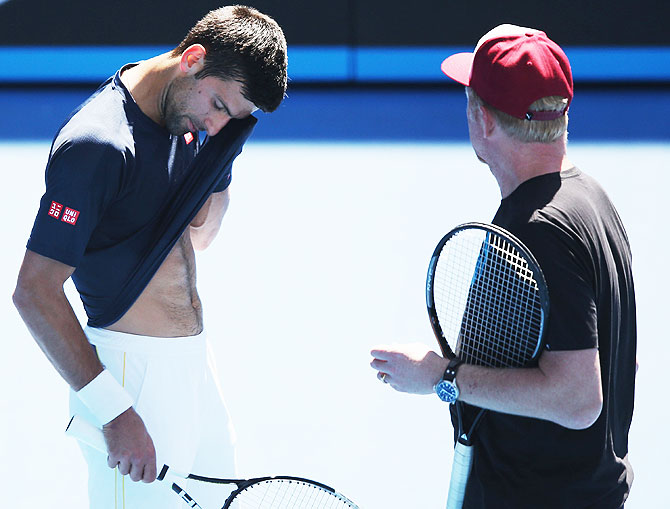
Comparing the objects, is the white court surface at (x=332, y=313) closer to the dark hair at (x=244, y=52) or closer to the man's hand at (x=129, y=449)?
the man's hand at (x=129, y=449)

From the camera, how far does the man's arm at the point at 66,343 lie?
2102mm

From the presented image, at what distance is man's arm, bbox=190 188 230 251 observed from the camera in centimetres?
273

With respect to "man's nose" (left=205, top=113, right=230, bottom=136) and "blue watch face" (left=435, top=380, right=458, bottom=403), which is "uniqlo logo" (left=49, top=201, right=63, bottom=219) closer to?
"man's nose" (left=205, top=113, right=230, bottom=136)

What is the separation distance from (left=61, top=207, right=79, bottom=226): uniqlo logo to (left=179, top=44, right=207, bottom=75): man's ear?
47cm

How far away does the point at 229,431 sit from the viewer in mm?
2521

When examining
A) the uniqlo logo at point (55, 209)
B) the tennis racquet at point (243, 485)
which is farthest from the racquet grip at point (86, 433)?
the uniqlo logo at point (55, 209)

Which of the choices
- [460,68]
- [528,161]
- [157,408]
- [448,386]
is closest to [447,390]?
[448,386]

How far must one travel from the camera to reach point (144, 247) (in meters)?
2.31

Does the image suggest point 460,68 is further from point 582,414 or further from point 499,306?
point 582,414

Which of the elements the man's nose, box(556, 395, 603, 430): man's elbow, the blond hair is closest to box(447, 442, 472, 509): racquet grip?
box(556, 395, 603, 430): man's elbow

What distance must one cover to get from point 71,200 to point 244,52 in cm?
56

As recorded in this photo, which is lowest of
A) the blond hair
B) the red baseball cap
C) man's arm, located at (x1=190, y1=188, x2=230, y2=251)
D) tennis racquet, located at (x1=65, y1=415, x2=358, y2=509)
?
tennis racquet, located at (x1=65, y1=415, x2=358, y2=509)

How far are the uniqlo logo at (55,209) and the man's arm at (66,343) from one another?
109 millimetres

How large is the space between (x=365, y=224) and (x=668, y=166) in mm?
2214
